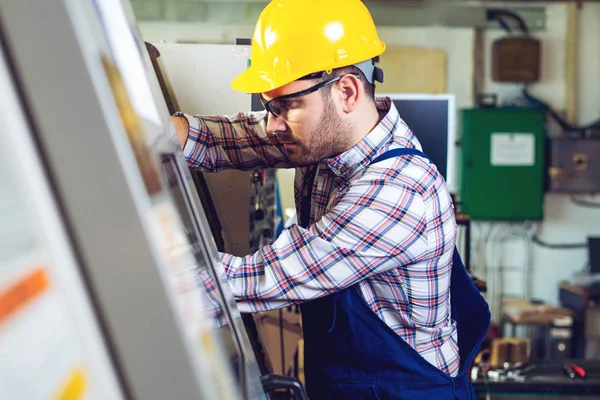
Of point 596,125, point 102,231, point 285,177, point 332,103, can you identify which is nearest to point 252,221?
point 332,103

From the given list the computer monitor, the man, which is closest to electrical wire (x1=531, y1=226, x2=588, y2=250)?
the computer monitor

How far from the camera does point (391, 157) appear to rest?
3.95 ft

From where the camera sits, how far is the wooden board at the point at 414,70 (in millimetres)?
4867

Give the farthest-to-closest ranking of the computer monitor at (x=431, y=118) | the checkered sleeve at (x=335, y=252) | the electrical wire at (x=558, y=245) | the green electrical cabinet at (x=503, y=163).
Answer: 1. the electrical wire at (x=558, y=245)
2. the green electrical cabinet at (x=503, y=163)
3. the computer monitor at (x=431, y=118)
4. the checkered sleeve at (x=335, y=252)

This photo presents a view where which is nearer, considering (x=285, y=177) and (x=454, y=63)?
(x=285, y=177)

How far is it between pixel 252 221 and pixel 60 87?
1302 millimetres

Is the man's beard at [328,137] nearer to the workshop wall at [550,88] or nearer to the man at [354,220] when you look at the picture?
the man at [354,220]

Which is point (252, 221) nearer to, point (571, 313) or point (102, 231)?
point (102, 231)

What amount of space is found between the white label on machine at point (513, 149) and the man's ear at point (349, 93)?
3.84 m

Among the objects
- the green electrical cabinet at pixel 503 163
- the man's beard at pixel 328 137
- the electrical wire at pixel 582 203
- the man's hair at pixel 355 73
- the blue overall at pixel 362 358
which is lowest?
the electrical wire at pixel 582 203

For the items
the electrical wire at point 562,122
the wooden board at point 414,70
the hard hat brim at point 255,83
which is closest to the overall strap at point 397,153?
the hard hat brim at point 255,83

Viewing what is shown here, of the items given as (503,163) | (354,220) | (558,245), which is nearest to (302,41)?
(354,220)

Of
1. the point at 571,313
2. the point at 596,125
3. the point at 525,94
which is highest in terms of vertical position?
the point at 525,94

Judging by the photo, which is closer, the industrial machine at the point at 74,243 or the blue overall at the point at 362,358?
the industrial machine at the point at 74,243
